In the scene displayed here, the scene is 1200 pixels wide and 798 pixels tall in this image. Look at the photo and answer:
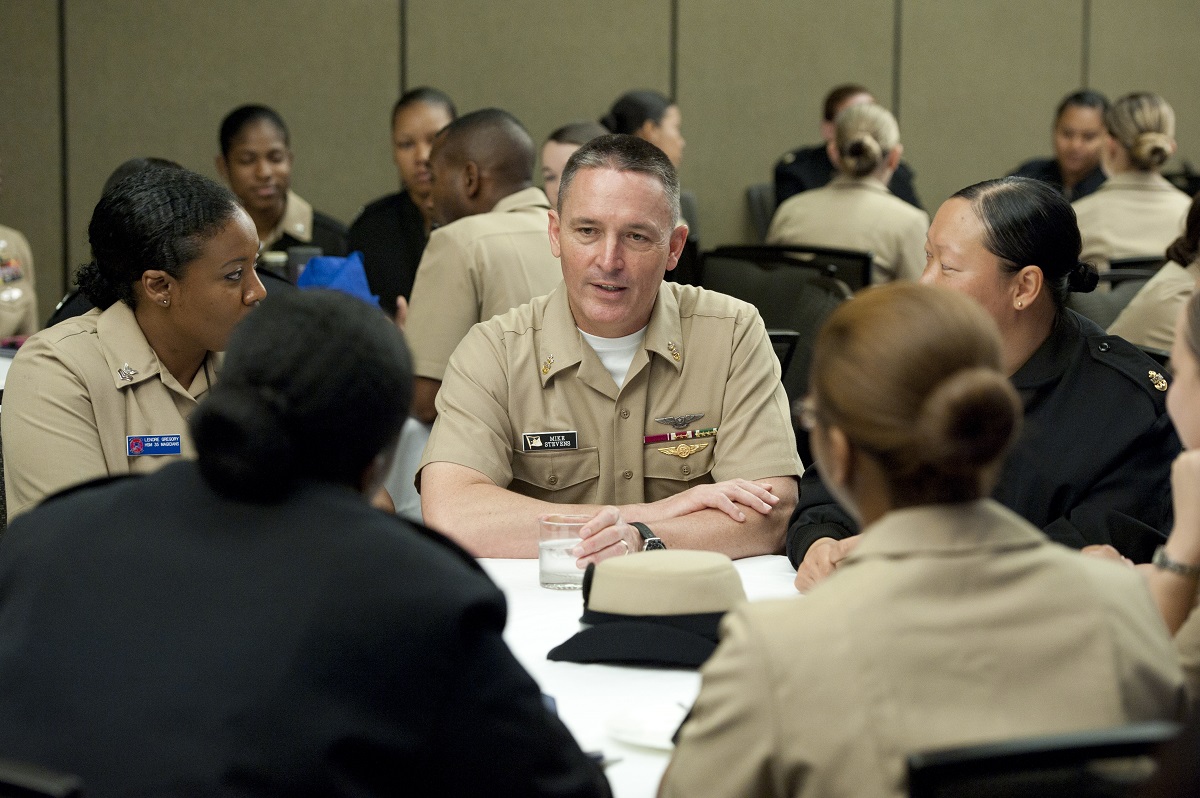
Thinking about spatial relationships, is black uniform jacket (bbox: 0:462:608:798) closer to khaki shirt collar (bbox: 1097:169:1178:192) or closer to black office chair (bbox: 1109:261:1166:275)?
black office chair (bbox: 1109:261:1166:275)

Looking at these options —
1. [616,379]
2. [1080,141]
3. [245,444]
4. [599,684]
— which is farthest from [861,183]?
[245,444]

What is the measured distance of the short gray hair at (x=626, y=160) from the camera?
2.64m

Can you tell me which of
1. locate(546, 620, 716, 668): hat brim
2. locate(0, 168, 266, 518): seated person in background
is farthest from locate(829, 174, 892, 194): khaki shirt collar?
locate(546, 620, 716, 668): hat brim

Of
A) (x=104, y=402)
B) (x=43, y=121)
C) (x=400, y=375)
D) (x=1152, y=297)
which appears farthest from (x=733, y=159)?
(x=400, y=375)

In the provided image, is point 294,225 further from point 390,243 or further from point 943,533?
point 943,533

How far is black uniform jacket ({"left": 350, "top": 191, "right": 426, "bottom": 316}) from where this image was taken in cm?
507

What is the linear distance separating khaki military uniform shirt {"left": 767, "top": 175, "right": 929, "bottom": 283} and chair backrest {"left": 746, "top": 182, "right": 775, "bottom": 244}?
191 centimetres

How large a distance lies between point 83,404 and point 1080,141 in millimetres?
6525

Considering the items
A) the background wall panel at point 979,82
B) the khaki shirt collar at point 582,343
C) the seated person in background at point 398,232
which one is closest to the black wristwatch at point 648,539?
the khaki shirt collar at point 582,343

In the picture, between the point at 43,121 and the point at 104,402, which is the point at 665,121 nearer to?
the point at 43,121

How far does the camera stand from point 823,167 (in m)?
7.49

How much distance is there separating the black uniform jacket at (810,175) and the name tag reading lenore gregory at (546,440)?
514 centimetres

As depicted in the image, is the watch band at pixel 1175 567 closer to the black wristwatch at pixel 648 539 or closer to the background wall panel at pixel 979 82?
the black wristwatch at pixel 648 539

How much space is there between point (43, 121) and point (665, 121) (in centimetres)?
313
